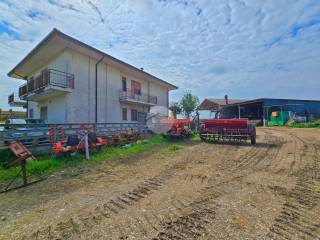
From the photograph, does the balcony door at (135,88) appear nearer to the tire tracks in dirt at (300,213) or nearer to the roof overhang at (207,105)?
the roof overhang at (207,105)

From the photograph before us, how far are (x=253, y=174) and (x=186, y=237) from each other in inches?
143

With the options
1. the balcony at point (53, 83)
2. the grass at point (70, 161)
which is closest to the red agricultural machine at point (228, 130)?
the grass at point (70, 161)

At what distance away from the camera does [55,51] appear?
15352 millimetres

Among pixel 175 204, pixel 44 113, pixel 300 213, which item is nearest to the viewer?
pixel 300 213

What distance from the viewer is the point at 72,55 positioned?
49.8 feet

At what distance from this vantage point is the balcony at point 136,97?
19438 mm

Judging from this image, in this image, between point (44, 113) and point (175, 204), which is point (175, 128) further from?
point (44, 113)

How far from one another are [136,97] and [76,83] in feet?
23.6

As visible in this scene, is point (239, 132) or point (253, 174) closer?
point (253, 174)

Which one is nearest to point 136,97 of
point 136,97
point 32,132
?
point 136,97

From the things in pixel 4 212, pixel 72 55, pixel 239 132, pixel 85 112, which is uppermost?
pixel 72 55

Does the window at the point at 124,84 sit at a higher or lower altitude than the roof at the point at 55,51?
lower

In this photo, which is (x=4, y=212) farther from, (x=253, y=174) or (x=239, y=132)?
(x=239, y=132)

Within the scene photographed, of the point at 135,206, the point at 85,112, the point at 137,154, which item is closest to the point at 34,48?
the point at 85,112
